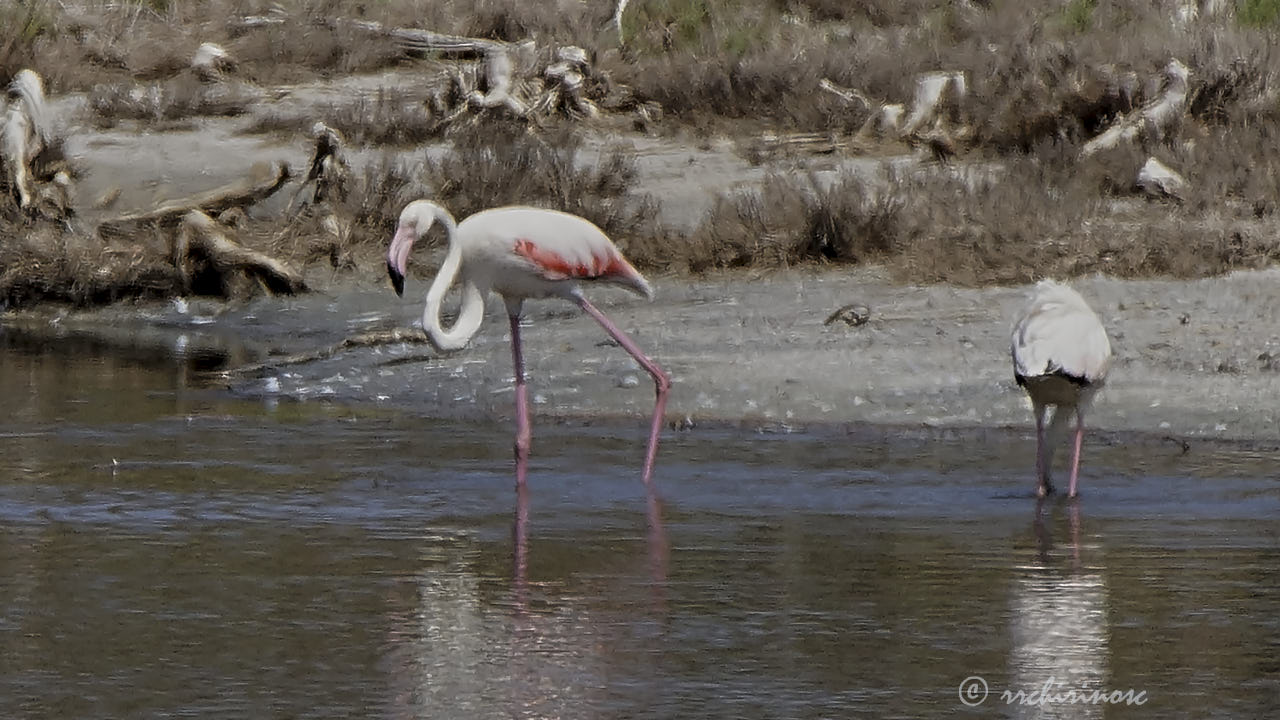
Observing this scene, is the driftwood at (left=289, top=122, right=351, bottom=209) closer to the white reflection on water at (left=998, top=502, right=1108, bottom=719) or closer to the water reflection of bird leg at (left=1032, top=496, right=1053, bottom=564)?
the water reflection of bird leg at (left=1032, top=496, right=1053, bottom=564)

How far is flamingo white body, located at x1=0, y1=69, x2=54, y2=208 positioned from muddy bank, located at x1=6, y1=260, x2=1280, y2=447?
3061mm

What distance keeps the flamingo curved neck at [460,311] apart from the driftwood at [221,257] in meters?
6.21

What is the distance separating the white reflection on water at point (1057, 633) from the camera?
5.62 meters

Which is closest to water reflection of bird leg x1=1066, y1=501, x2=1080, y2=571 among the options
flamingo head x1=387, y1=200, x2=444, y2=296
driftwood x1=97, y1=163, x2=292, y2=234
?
flamingo head x1=387, y1=200, x2=444, y2=296

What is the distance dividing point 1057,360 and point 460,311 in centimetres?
275

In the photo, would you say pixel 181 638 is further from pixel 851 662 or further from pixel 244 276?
pixel 244 276

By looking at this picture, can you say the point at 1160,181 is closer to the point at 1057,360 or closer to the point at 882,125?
the point at 882,125

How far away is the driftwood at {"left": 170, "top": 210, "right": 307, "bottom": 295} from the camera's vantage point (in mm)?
16297

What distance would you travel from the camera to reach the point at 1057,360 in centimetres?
859

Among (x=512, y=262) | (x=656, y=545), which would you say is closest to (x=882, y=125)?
(x=512, y=262)

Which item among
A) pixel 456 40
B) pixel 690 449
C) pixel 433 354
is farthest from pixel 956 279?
pixel 456 40

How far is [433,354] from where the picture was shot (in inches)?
512

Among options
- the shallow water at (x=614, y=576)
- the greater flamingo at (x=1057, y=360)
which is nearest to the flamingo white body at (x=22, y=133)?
the shallow water at (x=614, y=576)

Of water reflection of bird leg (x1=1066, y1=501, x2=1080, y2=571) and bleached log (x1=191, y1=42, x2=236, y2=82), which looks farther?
bleached log (x1=191, y1=42, x2=236, y2=82)
